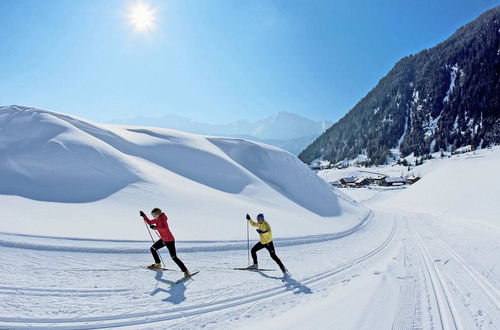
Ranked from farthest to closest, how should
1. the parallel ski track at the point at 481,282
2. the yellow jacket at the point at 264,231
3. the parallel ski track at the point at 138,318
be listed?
the yellow jacket at the point at 264,231 → the parallel ski track at the point at 481,282 → the parallel ski track at the point at 138,318

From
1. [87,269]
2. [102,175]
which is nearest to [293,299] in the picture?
[87,269]

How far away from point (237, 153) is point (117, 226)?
19824mm

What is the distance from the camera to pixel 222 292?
22.8 ft

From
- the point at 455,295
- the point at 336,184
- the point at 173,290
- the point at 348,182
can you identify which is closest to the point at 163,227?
the point at 173,290

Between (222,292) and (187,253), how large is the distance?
3860 millimetres

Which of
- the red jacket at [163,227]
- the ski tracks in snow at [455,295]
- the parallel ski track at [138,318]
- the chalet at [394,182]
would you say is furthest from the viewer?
the chalet at [394,182]

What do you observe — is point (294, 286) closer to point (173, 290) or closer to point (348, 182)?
point (173, 290)

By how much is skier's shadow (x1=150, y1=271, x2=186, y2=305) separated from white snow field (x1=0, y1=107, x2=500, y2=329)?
1.9 inches

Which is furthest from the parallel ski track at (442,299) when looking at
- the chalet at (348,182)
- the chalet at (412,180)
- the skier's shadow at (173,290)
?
the chalet at (412,180)

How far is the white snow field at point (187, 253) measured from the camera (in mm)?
5758

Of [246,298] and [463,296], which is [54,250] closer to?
[246,298]

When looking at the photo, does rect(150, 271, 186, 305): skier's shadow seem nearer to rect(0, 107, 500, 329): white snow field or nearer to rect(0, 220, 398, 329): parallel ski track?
rect(0, 107, 500, 329): white snow field

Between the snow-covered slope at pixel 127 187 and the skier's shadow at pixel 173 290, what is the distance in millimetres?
3603

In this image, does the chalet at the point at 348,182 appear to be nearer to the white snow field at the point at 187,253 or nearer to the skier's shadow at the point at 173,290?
the white snow field at the point at 187,253
